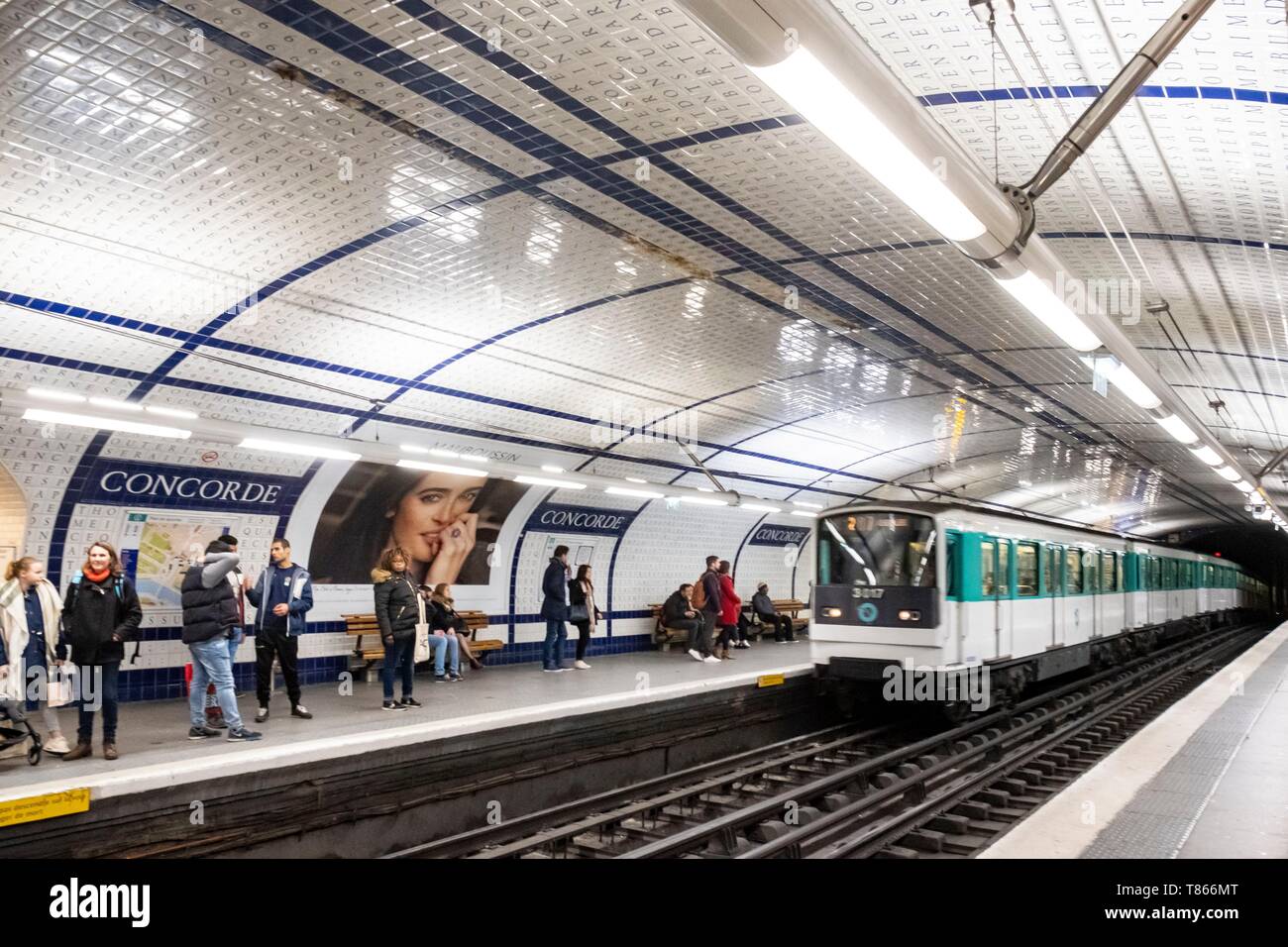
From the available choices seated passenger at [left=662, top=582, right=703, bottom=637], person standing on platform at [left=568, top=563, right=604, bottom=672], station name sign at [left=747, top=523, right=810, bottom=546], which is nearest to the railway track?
person standing on platform at [left=568, top=563, right=604, bottom=672]

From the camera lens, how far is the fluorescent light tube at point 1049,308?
201 inches

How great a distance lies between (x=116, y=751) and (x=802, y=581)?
17064 mm

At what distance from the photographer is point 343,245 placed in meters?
7.00

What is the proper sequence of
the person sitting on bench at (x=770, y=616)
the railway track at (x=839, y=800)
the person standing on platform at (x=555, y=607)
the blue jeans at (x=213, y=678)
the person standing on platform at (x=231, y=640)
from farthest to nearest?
1. the person sitting on bench at (x=770, y=616)
2. the person standing on platform at (x=555, y=607)
3. the person standing on platform at (x=231, y=640)
4. the blue jeans at (x=213, y=678)
5. the railway track at (x=839, y=800)

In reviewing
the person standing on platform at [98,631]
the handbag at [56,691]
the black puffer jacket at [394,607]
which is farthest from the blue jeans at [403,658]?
the handbag at [56,691]

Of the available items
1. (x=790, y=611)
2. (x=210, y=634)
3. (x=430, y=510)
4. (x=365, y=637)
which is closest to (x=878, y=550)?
(x=430, y=510)

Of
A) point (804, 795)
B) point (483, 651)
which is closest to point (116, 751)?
point (804, 795)

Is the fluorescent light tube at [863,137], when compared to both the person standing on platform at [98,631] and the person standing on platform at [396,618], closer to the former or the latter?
the person standing on platform at [98,631]

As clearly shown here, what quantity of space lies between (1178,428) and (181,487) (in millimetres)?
10332

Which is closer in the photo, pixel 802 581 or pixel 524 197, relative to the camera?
pixel 524 197

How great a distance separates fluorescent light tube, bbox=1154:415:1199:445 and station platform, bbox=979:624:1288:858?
2.98 m

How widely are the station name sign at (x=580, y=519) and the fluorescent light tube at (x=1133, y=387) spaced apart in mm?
7948

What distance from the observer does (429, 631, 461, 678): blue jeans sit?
1209 centimetres

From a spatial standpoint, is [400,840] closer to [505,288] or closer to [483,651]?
[505,288]
